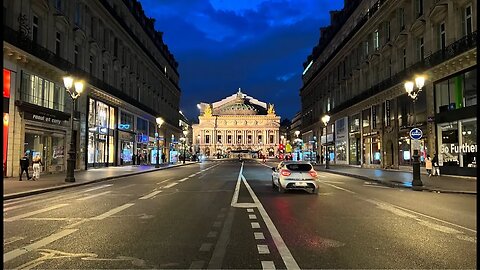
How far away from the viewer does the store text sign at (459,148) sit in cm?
2687

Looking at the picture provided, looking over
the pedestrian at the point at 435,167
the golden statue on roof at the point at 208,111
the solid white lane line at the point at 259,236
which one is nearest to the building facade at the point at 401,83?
the pedestrian at the point at 435,167

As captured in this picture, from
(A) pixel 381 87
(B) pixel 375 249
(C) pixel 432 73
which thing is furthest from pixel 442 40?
(B) pixel 375 249

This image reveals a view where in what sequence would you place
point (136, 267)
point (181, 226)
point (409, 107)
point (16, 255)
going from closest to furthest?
point (136, 267), point (16, 255), point (181, 226), point (409, 107)

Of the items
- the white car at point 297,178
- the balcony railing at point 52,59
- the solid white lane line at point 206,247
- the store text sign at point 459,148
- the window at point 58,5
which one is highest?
the window at point 58,5

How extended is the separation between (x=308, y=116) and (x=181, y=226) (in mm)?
81992

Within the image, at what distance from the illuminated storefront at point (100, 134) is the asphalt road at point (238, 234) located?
26949 millimetres

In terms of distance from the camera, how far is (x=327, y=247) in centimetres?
764

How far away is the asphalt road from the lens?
21.7ft

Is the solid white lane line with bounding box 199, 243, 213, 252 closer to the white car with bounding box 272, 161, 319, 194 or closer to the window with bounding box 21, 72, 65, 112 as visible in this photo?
the white car with bounding box 272, 161, 319, 194

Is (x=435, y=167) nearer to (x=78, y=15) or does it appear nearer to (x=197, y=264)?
(x=197, y=264)

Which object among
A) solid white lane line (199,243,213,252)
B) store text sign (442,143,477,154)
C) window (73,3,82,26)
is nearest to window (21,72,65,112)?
window (73,3,82,26)

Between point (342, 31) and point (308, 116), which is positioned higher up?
point (342, 31)

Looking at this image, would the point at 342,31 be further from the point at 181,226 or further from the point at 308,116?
the point at 181,226

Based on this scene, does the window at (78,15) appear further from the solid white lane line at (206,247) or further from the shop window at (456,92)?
the solid white lane line at (206,247)
